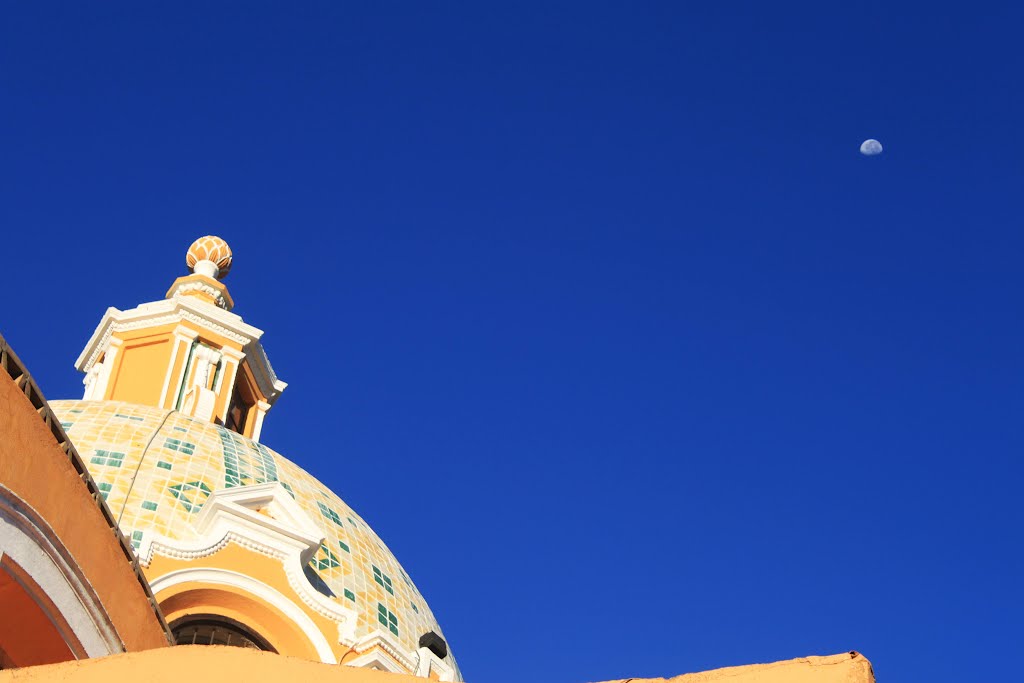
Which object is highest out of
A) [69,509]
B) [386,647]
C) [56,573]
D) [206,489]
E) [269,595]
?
[206,489]

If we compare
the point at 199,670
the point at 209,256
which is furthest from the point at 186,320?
the point at 199,670

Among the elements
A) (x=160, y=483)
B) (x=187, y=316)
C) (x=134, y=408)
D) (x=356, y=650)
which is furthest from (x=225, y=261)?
(x=356, y=650)

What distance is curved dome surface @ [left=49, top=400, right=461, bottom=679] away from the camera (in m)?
15.5

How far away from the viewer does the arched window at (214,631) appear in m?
15.0

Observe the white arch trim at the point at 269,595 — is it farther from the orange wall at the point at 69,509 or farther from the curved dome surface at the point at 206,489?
the orange wall at the point at 69,509

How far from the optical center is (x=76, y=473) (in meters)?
8.06

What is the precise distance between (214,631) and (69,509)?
7.74m

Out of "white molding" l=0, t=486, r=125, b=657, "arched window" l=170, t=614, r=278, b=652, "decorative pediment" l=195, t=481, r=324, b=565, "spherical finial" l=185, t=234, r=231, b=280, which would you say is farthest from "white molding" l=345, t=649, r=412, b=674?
"spherical finial" l=185, t=234, r=231, b=280

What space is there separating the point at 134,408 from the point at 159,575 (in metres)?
3.68

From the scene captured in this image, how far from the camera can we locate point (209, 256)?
947 inches

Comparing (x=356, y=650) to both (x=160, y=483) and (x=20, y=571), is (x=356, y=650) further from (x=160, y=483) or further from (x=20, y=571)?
(x=20, y=571)

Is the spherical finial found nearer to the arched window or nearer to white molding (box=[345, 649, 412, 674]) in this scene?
the arched window

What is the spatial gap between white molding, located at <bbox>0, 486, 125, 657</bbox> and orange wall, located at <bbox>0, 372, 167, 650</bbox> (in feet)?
0.20

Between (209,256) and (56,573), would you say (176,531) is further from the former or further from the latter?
(209,256)
